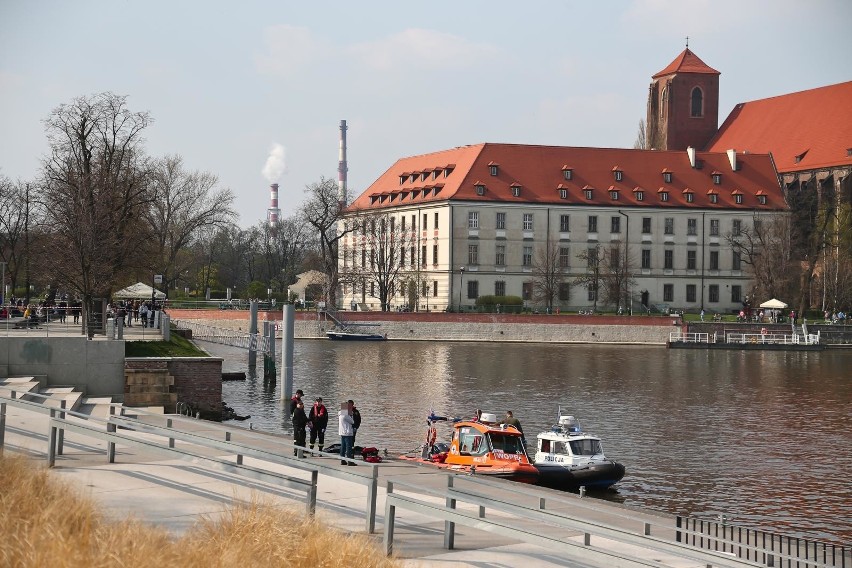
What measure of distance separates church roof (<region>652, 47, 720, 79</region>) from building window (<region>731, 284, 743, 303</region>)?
91.0ft

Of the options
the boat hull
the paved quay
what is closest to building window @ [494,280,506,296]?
the boat hull

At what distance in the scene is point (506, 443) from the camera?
102ft

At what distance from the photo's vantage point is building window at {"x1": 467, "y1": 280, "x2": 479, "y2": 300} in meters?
115

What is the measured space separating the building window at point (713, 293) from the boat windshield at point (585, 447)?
8983 centimetres

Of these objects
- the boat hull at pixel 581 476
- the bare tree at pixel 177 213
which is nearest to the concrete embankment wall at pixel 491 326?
the bare tree at pixel 177 213

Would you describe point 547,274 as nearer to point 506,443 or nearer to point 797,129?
Result: point 797,129

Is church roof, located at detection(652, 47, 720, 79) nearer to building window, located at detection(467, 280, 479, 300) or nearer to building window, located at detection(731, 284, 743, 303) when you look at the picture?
building window, located at detection(731, 284, 743, 303)

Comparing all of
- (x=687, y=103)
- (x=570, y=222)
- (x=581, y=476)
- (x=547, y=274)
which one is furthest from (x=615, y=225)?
(x=581, y=476)

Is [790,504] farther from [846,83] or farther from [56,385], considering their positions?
[846,83]

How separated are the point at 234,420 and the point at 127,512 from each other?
26.0 metres

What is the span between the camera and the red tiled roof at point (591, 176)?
384ft

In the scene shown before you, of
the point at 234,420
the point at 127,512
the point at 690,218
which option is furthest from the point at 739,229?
the point at 127,512

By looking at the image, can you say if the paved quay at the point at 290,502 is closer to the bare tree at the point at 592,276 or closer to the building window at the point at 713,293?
the bare tree at the point at 592,276

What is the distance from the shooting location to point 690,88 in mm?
136500
